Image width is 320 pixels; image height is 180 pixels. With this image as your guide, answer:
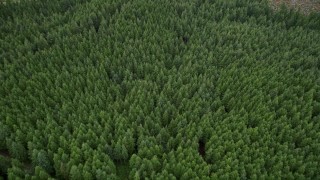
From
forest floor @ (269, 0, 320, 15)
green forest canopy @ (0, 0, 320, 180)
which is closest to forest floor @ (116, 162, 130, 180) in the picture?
green forest canopy @ (0, 0, 320, 180)

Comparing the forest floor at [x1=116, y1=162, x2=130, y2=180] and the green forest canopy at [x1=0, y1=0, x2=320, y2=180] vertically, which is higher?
the green forest canopy at [x1=0, y1=0, x2=320, y2=180]

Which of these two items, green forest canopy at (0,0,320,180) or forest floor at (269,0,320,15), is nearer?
green forest canopy at (0,0,320,180)

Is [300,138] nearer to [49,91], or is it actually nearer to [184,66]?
[184,66]

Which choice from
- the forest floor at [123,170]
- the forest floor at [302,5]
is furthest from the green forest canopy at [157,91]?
the forest floor at [302,5]

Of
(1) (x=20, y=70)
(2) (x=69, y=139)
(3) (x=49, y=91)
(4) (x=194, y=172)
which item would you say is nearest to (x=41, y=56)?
(1) (x=20, y=70)

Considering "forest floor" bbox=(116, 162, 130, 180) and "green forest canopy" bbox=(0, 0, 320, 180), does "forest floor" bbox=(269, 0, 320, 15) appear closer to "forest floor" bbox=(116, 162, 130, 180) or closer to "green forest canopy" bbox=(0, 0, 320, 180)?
"green forest canopy" bbox=(0, 0, 320, 180)

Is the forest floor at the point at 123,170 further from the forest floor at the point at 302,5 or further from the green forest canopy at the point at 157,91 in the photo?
the forest floor at the point at 302,5

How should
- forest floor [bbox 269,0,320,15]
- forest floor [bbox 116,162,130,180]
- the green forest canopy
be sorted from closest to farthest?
the green forest canopy → forest floor [bbox 116,162,130,180] → forest floor [bbox 269,0,320,15]

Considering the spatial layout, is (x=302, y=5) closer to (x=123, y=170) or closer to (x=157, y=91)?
(x=157, y=91)
